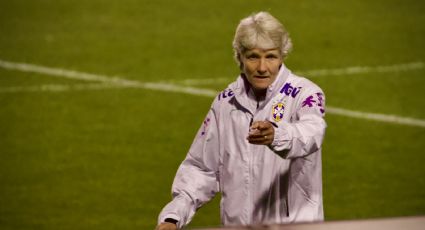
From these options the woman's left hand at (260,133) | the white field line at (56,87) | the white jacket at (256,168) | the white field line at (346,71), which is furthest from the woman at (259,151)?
the white field line at (56,87)

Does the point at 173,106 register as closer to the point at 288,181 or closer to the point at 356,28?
the point at 356,28

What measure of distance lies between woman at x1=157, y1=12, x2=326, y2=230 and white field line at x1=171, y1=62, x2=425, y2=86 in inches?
308

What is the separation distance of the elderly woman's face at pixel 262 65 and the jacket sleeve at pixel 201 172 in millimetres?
310

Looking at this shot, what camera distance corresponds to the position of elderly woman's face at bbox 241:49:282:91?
5215 mm

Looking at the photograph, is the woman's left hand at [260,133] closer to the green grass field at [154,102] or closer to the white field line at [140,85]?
the green grass field at [154,102]

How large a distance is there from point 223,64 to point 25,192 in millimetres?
4464

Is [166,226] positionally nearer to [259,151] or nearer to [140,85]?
[259,151]

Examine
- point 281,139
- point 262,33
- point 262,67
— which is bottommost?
point 281,139

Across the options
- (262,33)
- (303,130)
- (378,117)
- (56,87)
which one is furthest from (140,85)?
(303,130)

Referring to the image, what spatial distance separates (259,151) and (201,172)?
42cm

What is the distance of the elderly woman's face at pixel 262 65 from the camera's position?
17.1ft

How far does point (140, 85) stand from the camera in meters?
13.2

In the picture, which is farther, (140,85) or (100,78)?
(100,78)

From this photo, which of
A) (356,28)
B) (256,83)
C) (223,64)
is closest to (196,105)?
(223,64)
